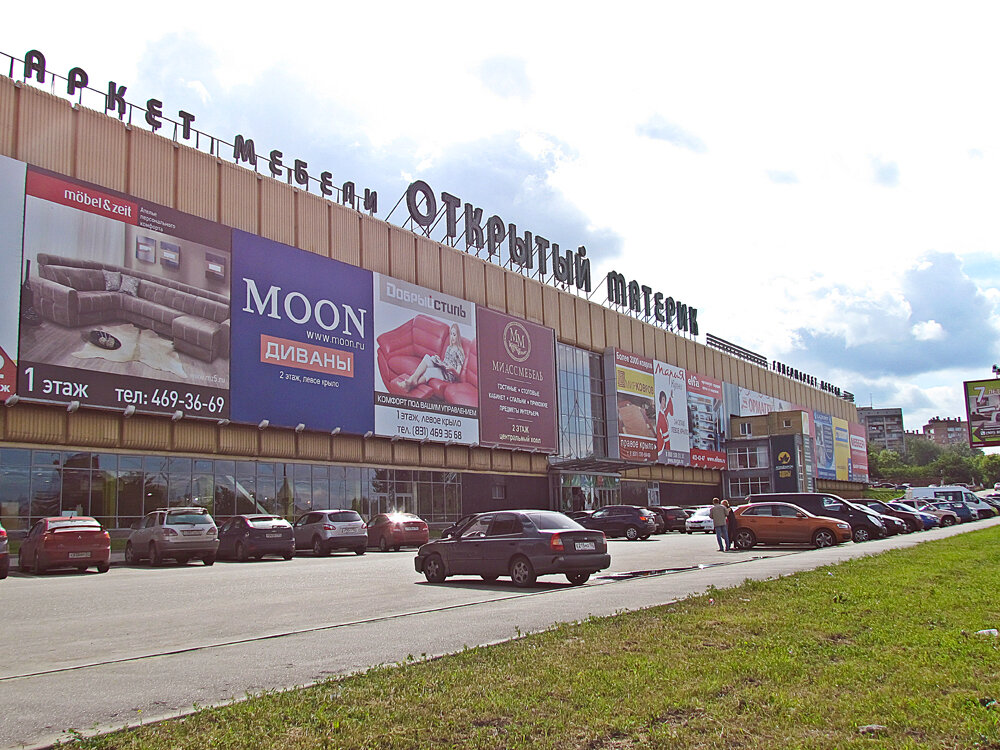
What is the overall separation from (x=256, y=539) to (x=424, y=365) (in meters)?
19.8

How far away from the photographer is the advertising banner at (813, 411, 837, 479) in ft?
316

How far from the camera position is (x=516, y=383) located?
52.3 metres

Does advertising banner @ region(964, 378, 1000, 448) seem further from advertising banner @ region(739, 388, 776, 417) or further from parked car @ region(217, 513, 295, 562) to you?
advertising banner @ region(739, 388, 776, 417)

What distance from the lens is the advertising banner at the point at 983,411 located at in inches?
1234

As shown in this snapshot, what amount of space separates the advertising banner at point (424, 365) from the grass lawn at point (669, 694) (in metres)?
34.4

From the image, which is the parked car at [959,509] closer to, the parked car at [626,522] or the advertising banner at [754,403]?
the parked car at [626,522]

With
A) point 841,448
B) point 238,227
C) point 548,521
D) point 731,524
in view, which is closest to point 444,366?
point 238,227

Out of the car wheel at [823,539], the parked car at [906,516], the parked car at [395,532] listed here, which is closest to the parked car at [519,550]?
the car wheel at [823,539]

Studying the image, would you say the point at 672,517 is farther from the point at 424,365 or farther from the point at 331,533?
the point at 331,533

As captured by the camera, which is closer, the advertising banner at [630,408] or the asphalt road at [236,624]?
the asphalt road at [236,624]

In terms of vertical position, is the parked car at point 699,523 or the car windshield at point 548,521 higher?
the car windshield at point 548,521

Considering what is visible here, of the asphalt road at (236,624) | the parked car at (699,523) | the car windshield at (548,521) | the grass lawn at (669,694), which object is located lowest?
the parked car at (699,523)

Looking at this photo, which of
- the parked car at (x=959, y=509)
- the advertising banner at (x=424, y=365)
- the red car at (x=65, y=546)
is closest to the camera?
the red car at (x=65, y=546)

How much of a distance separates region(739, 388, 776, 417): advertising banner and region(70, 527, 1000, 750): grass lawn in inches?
3050
